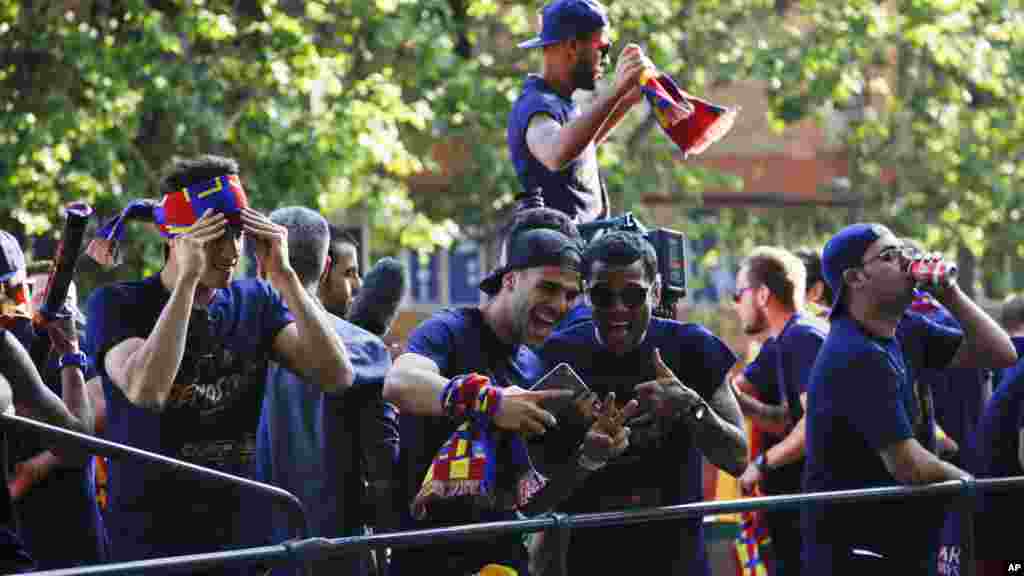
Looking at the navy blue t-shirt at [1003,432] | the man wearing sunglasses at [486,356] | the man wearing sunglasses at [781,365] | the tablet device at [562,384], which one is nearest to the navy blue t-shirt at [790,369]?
the man wearing sunglasses at [781,365]

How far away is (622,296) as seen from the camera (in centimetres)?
554

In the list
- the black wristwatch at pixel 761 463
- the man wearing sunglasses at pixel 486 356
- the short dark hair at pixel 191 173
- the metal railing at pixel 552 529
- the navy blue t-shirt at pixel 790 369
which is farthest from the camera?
the black wristwatch at pixel 761 463

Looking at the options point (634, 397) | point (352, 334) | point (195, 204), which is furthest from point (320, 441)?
point (634, 397)

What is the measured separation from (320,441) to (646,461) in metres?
1.27

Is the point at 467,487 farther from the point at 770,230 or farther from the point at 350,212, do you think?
the point at 770,230

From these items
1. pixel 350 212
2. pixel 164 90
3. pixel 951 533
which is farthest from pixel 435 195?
pixel 951 533

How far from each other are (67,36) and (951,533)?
10.7 m

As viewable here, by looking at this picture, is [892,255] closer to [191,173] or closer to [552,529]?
[552,529]

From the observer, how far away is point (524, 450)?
555 cm

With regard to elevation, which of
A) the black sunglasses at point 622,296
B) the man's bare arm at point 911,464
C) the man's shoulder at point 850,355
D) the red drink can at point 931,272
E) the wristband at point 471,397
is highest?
the red drink can at point 931,272

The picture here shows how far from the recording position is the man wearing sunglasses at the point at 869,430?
6199 millimetres

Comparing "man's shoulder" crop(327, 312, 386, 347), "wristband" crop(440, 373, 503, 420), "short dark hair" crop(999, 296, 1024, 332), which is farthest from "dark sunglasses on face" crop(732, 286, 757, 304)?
"wristband" crop(440, 373, 503, 420)

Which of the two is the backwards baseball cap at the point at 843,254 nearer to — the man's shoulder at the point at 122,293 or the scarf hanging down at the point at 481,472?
the scarf hanging down at the point at 481,472

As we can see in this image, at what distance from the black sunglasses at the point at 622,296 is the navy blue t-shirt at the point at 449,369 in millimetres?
307
